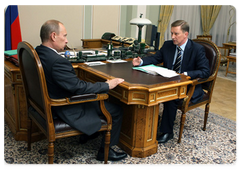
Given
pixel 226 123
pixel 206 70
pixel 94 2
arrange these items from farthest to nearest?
pixel 94 2 → pixel 226 123 → pixel 206 70

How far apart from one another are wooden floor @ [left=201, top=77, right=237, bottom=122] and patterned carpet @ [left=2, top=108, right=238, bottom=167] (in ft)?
2.66

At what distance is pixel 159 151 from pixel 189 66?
1.01 metres

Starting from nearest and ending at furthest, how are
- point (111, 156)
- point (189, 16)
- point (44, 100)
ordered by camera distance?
point (44, 100) < point (111, 156) < point (189, 16)

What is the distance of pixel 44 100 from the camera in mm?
1788

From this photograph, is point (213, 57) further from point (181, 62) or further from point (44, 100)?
point (44, 100)

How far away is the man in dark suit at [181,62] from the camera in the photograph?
2.69 meters

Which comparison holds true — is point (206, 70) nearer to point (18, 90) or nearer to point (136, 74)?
point (136, 74)

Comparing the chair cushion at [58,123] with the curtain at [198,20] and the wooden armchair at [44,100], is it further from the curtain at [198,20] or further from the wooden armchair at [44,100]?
the curtain at [198,20]

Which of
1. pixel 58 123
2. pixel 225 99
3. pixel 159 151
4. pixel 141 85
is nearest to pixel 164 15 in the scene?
pixel 225 99

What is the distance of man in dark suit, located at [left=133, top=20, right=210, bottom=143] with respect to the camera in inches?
106

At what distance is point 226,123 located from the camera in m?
3.36

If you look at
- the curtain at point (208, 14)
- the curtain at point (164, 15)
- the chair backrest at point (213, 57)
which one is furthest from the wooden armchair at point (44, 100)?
the curtain at point (208, 14)

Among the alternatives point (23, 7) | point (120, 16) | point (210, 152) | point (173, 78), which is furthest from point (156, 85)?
point (120, 16)

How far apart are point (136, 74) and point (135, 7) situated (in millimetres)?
4813
